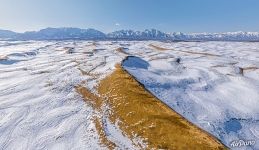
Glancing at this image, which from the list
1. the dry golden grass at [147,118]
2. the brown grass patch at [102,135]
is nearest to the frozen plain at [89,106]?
the brown grass patch at [102,135]

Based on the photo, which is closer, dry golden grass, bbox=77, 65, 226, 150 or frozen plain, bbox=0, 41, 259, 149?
dry golden grass, bbox=77, 65, 226, 150

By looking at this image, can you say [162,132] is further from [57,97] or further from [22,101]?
[22,101]

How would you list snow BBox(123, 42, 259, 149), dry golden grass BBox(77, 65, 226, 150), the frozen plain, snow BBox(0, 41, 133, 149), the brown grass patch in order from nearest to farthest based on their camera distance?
the brown grass patch < dry golden grass BBox(77, 65, 226, 150) < snow BBox(0, 41, 133, 149) < the frozen plain < snow BBox(123, 42, 259, 149)

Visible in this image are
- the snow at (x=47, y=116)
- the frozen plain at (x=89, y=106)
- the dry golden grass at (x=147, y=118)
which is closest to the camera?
the dry golden grass at (x=147, y=118)

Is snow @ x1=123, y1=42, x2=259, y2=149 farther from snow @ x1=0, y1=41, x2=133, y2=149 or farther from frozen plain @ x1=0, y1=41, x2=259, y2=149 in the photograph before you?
snow @ x1=0, y1=41, x2=133, y2=149

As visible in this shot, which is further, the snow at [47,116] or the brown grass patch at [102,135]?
the snow at [47,116]

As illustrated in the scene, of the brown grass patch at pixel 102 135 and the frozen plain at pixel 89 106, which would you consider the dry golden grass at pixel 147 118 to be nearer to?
the brown grass patch at pixel 102 135

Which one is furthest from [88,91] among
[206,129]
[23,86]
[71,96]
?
[206,129]

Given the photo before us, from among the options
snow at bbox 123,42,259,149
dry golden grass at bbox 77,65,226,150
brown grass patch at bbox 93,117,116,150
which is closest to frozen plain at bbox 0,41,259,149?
snow at bbox 123,42,259,149

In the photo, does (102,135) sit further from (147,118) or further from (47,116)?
(47,116)
